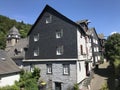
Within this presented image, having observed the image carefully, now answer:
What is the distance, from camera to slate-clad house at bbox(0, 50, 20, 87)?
26.0 m

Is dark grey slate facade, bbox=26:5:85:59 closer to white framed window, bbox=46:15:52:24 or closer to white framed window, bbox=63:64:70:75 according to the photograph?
white framed window, bbox=46:15:52:24

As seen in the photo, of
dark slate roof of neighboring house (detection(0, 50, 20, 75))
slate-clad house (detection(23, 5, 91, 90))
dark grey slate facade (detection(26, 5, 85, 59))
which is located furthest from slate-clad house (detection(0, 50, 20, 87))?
dark grey slate facade (detection(26, 5, 85, 59))

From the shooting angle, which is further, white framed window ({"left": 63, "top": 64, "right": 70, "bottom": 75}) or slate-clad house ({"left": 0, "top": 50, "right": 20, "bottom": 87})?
white framed window ({"left": 63, "top": 64, "right": 70, "bottom": 75})

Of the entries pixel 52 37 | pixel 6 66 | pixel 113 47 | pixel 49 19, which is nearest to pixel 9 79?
pixel 6 66

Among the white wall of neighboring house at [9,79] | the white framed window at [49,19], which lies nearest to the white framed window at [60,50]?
the white framed window at [49,19]

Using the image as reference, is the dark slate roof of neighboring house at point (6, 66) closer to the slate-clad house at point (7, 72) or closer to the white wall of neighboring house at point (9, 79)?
the slate-clad house at point (7, 72)

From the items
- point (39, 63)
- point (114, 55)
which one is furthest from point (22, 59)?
point (114, 55)

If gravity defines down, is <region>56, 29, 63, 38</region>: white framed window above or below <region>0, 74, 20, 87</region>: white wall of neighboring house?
above

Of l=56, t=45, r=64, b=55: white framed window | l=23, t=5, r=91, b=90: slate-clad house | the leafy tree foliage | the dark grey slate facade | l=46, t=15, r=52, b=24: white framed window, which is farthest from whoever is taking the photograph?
the leafy tree foliage

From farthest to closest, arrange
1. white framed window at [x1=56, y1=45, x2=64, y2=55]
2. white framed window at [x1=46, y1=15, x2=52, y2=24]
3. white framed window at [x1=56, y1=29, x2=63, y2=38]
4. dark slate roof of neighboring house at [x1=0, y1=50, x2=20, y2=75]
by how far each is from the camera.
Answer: white framed window at [x1=46, y1=15, x2=52, y2=24]
white framed window at [x1=56, y1=29, x2=63, y2=38]
white framed window at [x1=56, y1=45, x2=64, y2=55]
dark slate roof of neighboring house at [x1=0, y1=50, x2=20, y2=75]

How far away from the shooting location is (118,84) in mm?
23719

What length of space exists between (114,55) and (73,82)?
13.1 meters

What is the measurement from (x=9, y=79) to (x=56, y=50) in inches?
412

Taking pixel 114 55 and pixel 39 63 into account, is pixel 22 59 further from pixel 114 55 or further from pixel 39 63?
pixel 114 55
